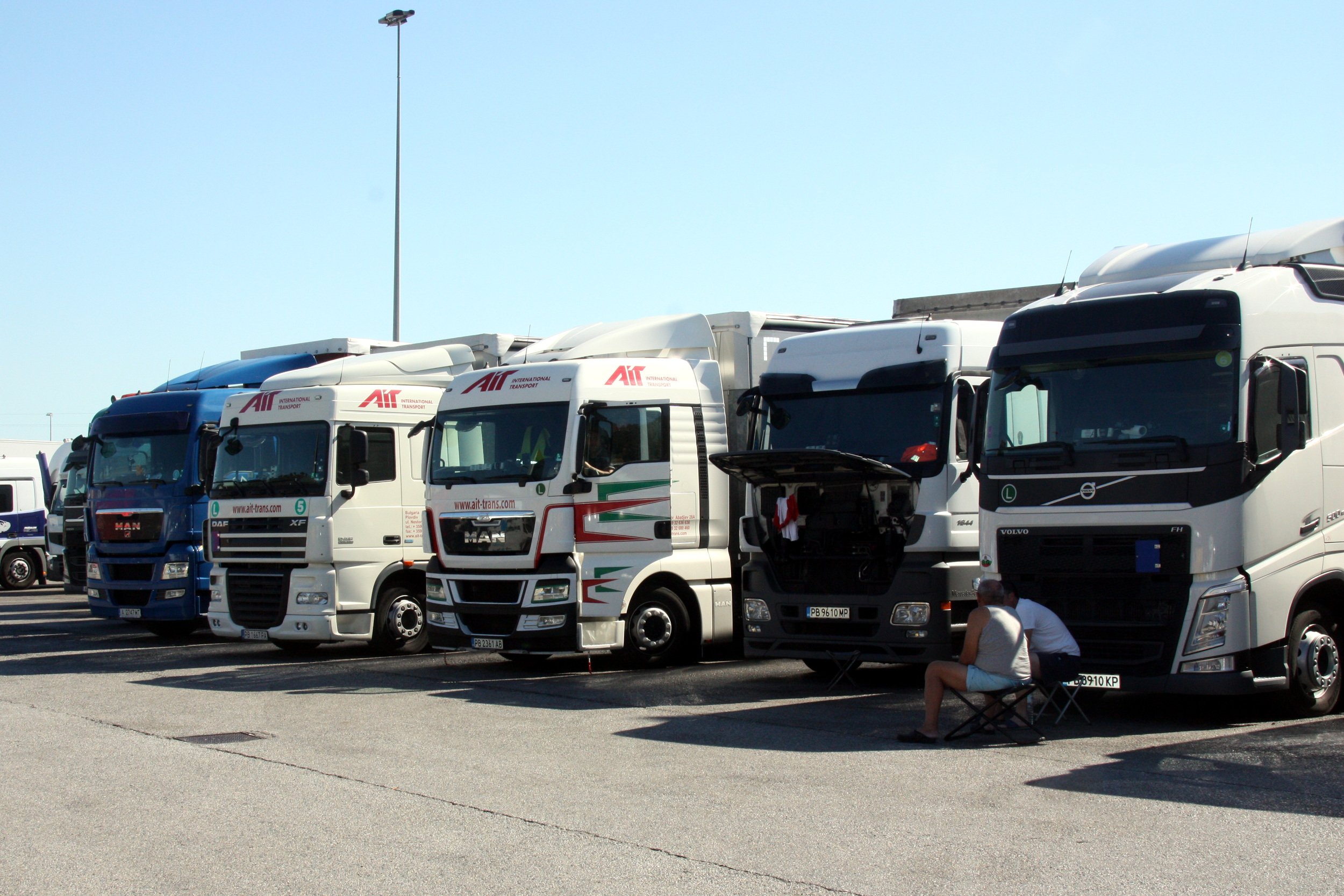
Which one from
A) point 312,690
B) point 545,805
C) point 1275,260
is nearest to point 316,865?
point 545,805

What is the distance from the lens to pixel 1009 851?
652cm

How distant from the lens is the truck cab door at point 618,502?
13.7 meters

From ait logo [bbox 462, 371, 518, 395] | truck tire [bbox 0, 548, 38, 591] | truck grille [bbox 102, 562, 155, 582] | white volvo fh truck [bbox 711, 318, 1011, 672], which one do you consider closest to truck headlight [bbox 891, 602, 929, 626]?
white volvo fh truck [bbox 711, 318, 1011, 672]

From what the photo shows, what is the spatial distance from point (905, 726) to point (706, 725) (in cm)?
150

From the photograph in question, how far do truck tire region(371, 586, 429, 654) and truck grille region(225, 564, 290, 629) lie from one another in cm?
107

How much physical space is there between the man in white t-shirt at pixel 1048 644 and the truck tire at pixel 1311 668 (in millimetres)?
1530

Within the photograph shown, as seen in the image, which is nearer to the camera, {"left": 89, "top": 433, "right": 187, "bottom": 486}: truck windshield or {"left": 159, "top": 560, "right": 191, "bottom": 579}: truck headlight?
{"left": 159, "top": 560, "right": 191, "bottom": 579}: truck headlight

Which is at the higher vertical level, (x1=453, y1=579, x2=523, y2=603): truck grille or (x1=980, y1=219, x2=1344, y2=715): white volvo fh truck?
(x1=980, y1=219, x2=1344, y2=715): white volvo fh truck

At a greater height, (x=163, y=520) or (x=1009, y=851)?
(x=163, y=520)

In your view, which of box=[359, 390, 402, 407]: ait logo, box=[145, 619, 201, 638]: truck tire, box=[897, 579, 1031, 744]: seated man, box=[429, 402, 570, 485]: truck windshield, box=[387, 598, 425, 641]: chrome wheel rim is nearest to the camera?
box=[897, 579, 1031, 744]: seated man

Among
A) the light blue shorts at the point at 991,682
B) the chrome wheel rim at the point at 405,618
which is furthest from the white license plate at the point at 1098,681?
the chrome wheel rim at the point at 405,618

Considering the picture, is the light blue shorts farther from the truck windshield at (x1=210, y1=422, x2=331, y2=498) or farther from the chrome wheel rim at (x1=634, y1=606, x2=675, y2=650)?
the truck windshield at (x1=210, y1=422, x2=331, y2=498)

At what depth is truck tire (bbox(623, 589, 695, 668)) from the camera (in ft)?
45.8

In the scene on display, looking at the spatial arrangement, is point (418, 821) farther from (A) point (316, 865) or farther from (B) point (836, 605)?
(B) point (836, 605)
